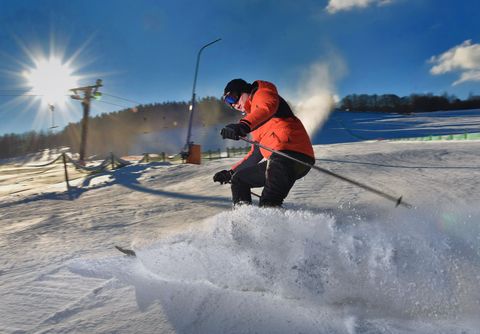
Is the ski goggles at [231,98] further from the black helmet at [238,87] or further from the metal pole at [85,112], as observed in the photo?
the metal pole at [85,112]

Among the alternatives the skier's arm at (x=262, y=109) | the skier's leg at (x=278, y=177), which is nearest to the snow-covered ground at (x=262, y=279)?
the skier's leg at (x=278, y=177)

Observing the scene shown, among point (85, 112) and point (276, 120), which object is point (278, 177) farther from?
point (85, 112)

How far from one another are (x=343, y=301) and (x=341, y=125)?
256ft

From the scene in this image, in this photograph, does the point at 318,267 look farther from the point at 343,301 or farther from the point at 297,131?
the point at 297,131

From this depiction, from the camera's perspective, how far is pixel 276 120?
309cm

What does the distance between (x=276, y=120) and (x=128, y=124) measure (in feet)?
278


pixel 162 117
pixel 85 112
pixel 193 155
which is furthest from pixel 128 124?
pixel 193 155

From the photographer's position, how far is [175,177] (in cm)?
1050

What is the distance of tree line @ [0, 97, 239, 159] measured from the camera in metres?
75.7

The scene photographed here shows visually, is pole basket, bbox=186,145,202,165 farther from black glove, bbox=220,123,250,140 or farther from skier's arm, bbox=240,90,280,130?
black glove, bbox=220,123,250,140

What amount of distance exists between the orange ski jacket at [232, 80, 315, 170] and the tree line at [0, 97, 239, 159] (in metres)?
70.6

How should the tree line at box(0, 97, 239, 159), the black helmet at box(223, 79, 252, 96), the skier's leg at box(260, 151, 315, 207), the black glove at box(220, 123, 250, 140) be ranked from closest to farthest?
the black glove at box(220, 123, 250, 140), the skier's leg at box(260, 151, 315, 207), the black helmet at box(223, 79, 252, 96), the tree line at box(0, 97, 239, 159)

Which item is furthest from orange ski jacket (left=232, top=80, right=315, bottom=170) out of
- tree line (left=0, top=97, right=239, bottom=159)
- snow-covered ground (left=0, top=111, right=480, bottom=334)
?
tree line (left=0, top=97, right=239, bottom=159)

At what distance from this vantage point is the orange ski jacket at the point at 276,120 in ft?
9.57
